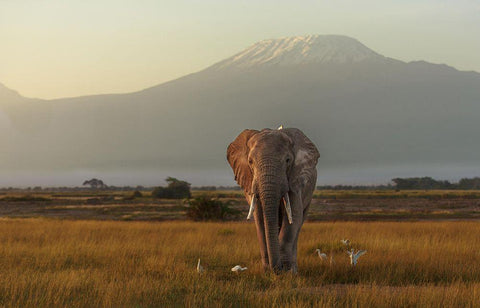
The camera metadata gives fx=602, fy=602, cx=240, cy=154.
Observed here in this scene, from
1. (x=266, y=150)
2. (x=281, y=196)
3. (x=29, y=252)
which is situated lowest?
(x=29, y=252)

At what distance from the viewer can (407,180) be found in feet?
520

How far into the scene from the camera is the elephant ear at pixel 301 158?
10719mm

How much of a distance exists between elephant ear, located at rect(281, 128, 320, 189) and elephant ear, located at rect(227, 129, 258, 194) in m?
0.76

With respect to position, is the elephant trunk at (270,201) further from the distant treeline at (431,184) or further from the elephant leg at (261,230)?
the distant treeline at (431,184)

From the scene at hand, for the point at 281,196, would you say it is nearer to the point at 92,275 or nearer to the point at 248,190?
the point at 248,190

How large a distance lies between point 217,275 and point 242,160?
94.4 inches

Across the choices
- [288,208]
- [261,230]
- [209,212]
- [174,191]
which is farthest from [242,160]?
[174,191]

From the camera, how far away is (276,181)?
10.1 meters

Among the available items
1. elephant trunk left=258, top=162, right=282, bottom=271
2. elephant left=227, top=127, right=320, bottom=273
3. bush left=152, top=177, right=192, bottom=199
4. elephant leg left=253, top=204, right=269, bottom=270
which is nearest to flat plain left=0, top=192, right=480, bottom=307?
elephant leg left=253, top=204, right=269, bottom=270

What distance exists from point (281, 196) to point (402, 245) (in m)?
8.45

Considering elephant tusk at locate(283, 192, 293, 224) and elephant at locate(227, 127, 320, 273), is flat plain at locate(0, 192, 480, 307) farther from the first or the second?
elephant tusk at locate(283, 192, 293, 224)

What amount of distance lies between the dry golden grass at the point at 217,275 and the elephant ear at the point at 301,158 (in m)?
1.74

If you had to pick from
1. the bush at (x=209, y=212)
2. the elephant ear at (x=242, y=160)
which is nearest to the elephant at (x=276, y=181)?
the elephant ear at (x=242, y=160)

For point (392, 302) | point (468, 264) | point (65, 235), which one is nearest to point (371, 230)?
point (468, 264)
